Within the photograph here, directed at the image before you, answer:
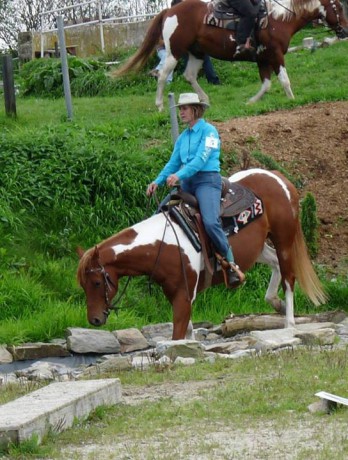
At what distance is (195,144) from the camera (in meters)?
12.5

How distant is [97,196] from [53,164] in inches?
29.3

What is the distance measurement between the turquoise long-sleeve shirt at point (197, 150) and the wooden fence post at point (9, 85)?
25.3 ft

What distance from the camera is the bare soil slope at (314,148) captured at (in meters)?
17.7

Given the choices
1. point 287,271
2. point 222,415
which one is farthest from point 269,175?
point 222,415

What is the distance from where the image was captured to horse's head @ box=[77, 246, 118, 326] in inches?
484

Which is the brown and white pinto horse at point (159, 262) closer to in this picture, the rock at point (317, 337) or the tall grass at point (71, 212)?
the rock at point (317, 337)

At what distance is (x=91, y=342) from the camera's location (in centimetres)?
1341

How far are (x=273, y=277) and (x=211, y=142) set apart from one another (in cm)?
252

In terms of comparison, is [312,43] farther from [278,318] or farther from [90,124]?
[278,318]

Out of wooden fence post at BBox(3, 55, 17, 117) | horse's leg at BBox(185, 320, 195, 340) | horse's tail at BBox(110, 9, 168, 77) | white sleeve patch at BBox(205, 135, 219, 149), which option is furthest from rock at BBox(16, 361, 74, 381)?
horse's tail at BBox(110, 9, 168, 77)

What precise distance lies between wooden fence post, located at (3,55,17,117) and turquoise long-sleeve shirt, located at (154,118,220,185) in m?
7.71

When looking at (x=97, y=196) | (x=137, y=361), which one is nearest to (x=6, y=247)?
(x=97, y=196)

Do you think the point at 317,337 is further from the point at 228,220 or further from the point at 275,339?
the point at 228,220

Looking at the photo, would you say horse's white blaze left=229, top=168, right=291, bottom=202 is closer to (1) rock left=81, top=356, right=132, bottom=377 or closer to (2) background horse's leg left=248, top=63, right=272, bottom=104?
(1) rock left=81, top=356, right=132, bottom=377
